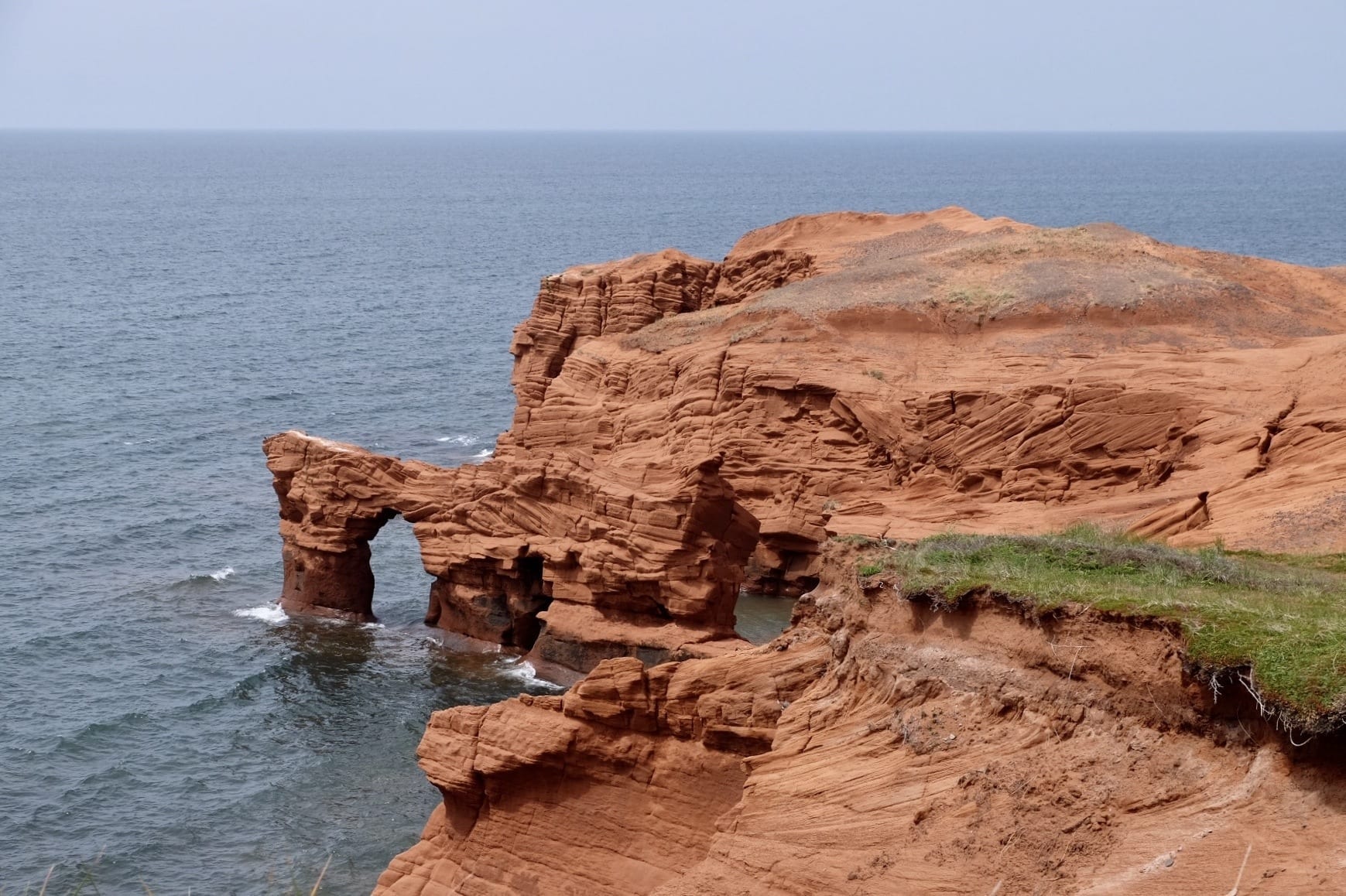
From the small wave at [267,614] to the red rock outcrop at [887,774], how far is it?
21.7 meters

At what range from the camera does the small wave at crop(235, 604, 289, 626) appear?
44969 millimetres

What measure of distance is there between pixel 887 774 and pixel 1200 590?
442 cm

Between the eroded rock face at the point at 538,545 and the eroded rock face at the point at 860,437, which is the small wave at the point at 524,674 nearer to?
the eroded rock face at the point at 538,545

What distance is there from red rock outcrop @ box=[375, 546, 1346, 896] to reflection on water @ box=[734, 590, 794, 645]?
1796 cm

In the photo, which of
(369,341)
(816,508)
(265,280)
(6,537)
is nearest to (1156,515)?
(816,508)

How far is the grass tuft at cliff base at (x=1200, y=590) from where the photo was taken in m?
15.7

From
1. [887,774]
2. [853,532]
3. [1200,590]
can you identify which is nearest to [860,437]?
[853,532]

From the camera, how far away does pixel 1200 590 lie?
741 inches

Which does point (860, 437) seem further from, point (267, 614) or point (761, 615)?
point (267, 614)

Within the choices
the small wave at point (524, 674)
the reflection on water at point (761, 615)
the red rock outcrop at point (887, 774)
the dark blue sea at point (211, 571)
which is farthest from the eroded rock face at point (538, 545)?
the red rock outcrop at point (887, 774)

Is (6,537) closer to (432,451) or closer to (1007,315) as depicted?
(432,451)

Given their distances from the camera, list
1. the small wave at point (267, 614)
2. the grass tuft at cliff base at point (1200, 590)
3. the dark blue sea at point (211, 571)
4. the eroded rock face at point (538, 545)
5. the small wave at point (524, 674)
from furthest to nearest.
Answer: the small wave at point (267, 614), the small wave at point (524, 674), the eroded rock face at point (538, 545), the dark blue sea at point (211, 571), the grass tuft at cliff base at point (1200, 590)

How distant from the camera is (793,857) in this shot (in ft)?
59.6

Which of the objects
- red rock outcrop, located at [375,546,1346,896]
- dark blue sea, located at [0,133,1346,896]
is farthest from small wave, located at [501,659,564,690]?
red rock outcrop, located at [375,546,1346,896]
